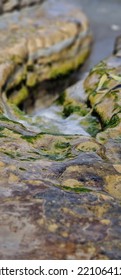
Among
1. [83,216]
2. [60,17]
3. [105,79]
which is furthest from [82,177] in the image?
[60,17]

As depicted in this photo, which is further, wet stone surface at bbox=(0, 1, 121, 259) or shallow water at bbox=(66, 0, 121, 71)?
shallow water at bbox=(66, 0, 121, 71)

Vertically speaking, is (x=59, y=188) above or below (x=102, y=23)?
above

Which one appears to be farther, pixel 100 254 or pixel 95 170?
pixel 95 170

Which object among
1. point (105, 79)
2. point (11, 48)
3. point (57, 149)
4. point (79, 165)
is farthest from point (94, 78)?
point (79, 165)

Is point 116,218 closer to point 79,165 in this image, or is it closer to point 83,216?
point 83,216

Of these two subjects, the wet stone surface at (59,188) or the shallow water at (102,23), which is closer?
the wet stone surface at (59,188)

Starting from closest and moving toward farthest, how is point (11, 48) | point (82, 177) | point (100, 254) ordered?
point (100, 254)
point (82, 177)
point (11, 48)

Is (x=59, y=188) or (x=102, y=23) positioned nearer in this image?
(x=59, y=188)

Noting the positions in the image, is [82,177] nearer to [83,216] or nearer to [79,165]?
[79,165]
